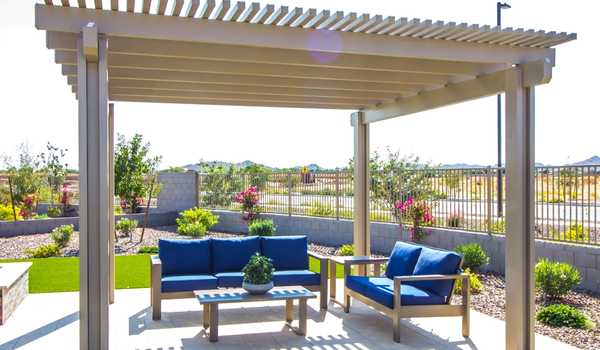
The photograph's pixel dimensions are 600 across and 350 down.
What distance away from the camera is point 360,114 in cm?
946

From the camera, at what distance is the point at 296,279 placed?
7.69m

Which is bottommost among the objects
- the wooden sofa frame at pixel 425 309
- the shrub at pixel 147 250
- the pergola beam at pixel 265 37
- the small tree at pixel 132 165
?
the shrub at pixel 147 250

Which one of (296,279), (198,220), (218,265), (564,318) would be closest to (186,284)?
(218,265)

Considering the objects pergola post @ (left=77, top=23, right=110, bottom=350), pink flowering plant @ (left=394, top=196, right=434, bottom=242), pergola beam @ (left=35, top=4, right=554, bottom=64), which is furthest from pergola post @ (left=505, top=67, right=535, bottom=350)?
pink flowering plant @ (left=394, top=196, right=434, bottom=242)

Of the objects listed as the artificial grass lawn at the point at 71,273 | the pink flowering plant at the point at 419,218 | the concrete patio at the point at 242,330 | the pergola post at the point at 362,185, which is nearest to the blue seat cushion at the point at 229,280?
the concrete patio at the point at 242,330

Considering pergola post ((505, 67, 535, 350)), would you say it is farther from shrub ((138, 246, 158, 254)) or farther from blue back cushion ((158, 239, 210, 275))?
shrub ((138, 246, 158, 254))

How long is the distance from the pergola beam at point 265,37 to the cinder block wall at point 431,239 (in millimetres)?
4260

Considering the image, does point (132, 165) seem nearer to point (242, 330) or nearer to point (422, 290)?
point (242, 330)

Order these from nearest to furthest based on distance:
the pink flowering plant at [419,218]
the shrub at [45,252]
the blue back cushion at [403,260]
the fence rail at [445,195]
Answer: the blue back cushion at [403,260] < the fence rail at [445,195] < the pink flowering plant at [419,218] < the shrub at [45,252]

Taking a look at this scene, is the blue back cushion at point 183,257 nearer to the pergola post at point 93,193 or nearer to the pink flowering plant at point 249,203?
the pergola post at point 93,193

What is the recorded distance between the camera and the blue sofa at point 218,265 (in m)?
7.14

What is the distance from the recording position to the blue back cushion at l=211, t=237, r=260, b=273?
26.1 feet

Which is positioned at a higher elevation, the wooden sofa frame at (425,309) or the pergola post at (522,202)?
the pergola post at (522,202)

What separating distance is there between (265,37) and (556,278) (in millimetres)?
5409
